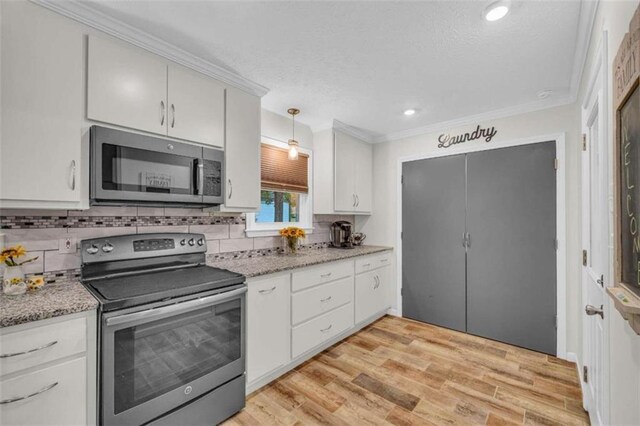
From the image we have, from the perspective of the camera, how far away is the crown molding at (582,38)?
150 cm

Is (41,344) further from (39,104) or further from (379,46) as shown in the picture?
(379,46)

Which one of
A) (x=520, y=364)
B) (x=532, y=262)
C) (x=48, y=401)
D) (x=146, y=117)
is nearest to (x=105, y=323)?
(x=48, y=401)

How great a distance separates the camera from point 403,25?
170 cm

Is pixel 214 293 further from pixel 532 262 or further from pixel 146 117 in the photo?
pixel 532 262

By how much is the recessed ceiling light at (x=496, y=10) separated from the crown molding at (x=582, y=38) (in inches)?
14.6

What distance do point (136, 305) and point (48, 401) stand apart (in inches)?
18.8

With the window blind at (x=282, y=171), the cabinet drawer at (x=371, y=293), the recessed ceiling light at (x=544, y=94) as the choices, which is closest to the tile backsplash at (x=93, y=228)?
the window blind at (x=282, y=171)

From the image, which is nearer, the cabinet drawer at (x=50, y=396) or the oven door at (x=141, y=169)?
the cabinet drawer at (x=50, y=396)

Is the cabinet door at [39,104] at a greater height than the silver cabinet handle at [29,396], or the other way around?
the cabinet door at [39,104]

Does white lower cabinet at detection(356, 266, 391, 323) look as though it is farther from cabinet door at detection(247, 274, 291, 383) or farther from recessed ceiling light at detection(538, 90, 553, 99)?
recessed ceiling light at detection(538, 90, 553, 99)

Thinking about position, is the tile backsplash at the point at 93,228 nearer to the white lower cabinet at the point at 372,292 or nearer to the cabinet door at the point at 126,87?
the cabinet door at the point at 126,87

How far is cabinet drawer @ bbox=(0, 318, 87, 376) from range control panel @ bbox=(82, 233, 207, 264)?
0.57 metres

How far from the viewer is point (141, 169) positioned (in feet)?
6.03

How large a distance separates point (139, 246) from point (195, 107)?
3.37ft
